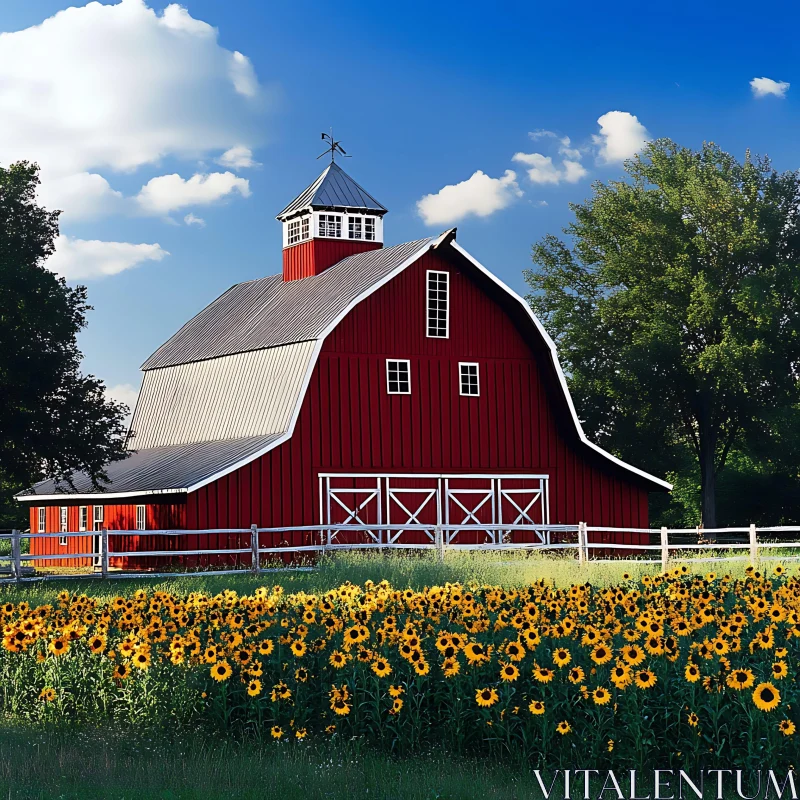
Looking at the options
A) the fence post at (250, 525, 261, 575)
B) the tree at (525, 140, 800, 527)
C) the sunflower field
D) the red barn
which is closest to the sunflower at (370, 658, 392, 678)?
the sunflower field

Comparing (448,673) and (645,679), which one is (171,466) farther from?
(645,679)

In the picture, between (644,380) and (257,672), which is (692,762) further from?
(644,380)

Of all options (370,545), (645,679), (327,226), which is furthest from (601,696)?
(327,226)

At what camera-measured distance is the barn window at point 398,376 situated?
3234 centimetres

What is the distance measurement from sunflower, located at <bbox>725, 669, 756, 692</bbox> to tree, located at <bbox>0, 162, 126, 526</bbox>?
2371 centimetres

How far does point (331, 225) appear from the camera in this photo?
38.1 metres

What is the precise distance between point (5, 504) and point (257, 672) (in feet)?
139

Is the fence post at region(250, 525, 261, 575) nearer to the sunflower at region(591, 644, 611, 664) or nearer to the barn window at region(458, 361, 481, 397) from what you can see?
the barn window at region(458, 361, 481, 397)

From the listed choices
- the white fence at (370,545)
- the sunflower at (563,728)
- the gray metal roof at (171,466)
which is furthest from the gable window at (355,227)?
the sunflower at (563,728)

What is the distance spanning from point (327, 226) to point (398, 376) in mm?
7459

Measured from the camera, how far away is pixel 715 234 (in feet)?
166

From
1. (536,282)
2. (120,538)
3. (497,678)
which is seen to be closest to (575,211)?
(536,282)

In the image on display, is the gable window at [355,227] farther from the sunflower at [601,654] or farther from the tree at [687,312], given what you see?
the sunflower at [601,654]

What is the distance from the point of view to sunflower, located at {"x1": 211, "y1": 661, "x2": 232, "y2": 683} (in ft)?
31.8
